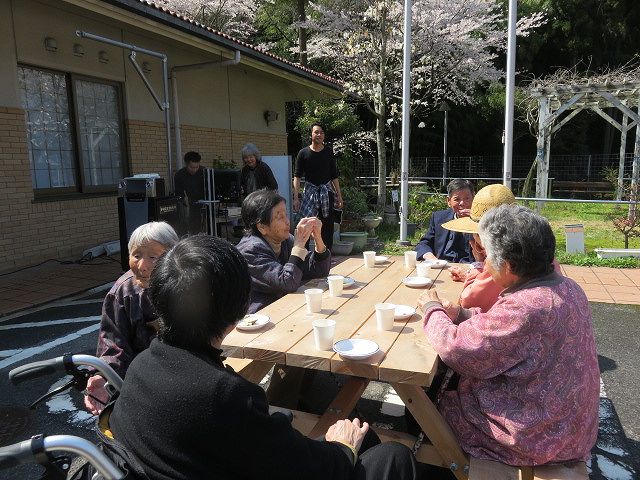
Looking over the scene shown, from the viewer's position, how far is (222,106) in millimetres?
9922

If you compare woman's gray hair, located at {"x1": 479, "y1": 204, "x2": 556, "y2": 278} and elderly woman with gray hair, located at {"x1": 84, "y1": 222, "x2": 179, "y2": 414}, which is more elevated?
woman's gray hair, located at {"x1": 479, "y1": 204, "x2": 556, "y2": 278}

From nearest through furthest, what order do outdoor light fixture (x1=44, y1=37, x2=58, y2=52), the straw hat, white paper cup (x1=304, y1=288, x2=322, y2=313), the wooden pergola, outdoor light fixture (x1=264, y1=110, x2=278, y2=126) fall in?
white paper cup (x1=304, y1=288, x2=322, y2=313)
the straw hat
outdoor light fixture (x1=44, y1=37, x2=58, y2=52)
the wooden pergola
outdoor light fixture (x1=264, y1=110, x2=278, y2=126)

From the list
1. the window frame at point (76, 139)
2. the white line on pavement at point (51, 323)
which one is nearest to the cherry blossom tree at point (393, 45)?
the window frame at point (76, 139)

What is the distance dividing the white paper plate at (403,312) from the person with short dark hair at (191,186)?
193 inches

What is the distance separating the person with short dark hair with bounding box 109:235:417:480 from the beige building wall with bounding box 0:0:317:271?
5804mm

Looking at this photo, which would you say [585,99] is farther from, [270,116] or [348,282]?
[348,282]

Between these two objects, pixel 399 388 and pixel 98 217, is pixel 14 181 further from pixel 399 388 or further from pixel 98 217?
pixel 399 388

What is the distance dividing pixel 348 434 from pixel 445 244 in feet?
8.46

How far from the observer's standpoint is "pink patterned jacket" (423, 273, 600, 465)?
1.59 metres

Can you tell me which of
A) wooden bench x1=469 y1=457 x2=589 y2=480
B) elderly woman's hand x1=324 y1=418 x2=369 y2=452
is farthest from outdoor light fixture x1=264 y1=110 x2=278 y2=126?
wooden bench x1=469 y1=457 x2=589 y2=480

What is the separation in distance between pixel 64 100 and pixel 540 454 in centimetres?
732

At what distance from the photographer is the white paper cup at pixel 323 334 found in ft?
6.20

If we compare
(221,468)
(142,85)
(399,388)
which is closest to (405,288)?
(399,388)

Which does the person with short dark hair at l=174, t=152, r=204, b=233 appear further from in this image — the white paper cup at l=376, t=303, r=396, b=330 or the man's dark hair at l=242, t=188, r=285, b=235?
the white paper cup at l=376, t=303, r=396, b=330
